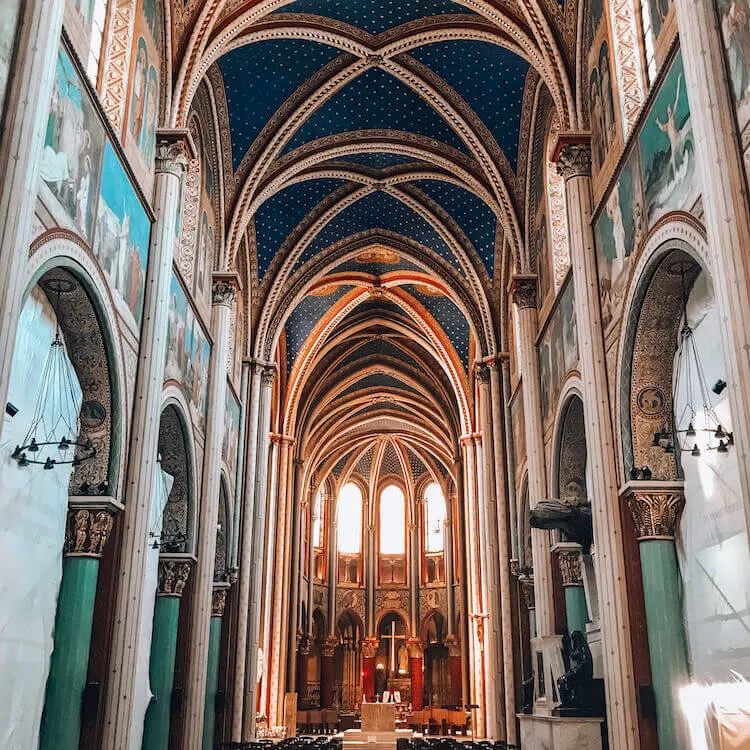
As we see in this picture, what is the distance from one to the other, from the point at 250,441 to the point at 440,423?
620 inches

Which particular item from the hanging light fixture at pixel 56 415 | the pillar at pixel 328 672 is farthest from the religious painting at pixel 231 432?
the pillar at pixel 328 672

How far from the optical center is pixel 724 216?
7.46m

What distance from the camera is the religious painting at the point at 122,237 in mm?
10914

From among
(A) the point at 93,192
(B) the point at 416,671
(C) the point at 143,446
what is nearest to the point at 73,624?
(C) the point at 143,446

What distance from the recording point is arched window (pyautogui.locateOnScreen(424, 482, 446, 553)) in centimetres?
4438

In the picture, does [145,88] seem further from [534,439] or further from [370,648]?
[370,648]

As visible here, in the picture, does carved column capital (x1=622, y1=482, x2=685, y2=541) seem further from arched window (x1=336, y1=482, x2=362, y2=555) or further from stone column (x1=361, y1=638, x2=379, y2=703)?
arched window (x1=336, y1=482, x2=362, y2=555)

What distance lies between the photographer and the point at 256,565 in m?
22.4

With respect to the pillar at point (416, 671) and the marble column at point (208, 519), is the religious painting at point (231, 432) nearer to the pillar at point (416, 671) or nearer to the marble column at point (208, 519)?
the marble column at point (208, 519)

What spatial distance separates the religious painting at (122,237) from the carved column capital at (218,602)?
889cm

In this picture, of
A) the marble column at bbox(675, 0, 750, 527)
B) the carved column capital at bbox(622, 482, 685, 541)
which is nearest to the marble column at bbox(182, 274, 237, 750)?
the carved column capital at bbox(622, 482, 685, 541)

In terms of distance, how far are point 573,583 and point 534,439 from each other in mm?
2827

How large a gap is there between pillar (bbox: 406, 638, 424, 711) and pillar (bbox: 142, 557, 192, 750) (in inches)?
1087

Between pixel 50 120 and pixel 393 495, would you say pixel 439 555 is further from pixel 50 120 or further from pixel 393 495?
pixel 50 120
